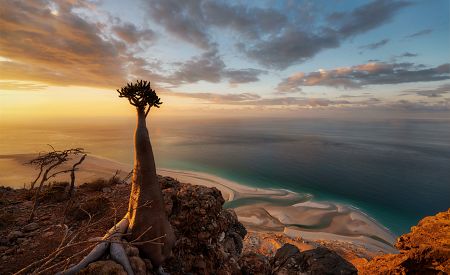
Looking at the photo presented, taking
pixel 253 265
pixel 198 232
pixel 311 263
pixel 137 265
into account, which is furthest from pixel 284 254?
pixel 137 265

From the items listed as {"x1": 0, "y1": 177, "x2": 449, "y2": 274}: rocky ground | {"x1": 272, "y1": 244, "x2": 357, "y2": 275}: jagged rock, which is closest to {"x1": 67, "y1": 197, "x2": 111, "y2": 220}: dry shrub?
{"x1": 0, "y1": 177, "x2": 449, "y2": 274}: rocky ground

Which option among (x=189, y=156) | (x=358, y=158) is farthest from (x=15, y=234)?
(x=358, y=158)

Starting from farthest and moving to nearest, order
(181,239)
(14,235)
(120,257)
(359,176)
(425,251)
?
(359,176) < (425,251) < (181,239) < (14,235) < (120,257)

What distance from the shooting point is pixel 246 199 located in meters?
41.4

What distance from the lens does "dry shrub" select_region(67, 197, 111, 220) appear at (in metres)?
10.6

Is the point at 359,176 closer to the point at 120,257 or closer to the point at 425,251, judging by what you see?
the point at 425,251

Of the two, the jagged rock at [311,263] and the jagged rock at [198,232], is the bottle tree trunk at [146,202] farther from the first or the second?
the jagged rock at [311,263]

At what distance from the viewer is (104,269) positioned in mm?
6102

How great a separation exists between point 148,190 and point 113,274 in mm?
2779

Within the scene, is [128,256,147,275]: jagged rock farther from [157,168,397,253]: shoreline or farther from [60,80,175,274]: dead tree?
[157,168,397,253]: shoreline

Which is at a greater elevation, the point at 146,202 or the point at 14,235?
the point at 146,202

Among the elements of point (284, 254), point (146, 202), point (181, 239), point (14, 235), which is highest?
point (146, 202)

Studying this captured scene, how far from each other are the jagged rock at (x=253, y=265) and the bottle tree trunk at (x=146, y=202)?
561 centimetres

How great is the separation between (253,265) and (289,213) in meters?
25.7
